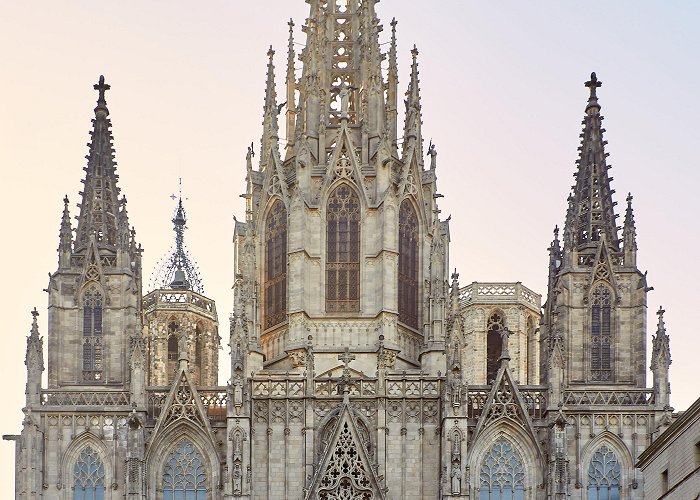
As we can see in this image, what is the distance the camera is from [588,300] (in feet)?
291

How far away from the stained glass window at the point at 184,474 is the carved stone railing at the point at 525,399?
429 inches

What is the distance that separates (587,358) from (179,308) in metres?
26.6

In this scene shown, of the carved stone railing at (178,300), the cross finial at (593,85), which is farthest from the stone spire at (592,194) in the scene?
the carved stone railing at (178,300)

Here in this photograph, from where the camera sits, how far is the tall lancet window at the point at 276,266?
91.9 meters

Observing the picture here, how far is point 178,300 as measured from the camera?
108 m

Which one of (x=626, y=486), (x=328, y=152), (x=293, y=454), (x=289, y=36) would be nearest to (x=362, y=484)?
(x=293, y=454)

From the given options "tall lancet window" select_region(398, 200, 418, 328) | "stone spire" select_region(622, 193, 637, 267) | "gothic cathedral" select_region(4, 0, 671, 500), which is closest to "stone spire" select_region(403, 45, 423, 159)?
"gothic cathedral" select_region(4, 0, 671, 500)

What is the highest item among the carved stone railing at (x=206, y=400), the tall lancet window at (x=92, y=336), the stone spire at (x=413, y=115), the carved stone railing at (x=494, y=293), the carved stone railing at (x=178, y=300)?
the stone spire at (x=413, y=115)

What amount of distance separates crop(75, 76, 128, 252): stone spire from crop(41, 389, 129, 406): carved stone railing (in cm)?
667

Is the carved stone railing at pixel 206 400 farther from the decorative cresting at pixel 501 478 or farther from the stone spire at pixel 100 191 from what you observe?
the decorative cresting at pixel 501 478

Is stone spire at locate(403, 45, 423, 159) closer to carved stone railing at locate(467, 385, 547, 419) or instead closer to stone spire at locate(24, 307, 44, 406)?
carved stone railing at locate(467, 385, 547, 419)

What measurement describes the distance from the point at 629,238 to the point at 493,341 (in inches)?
844

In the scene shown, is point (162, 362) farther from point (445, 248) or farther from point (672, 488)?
point (672, 488)

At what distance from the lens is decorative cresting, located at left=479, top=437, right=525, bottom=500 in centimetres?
8562
